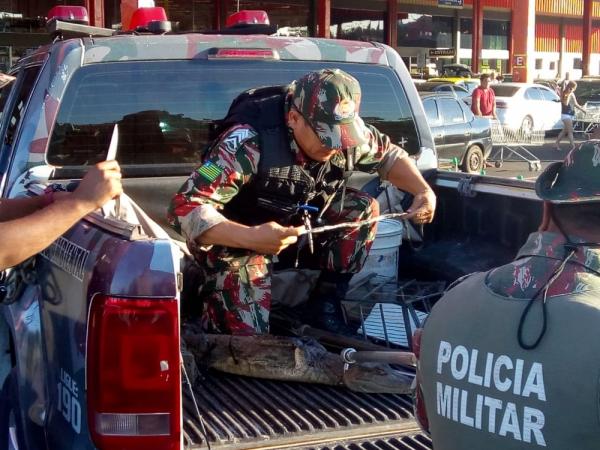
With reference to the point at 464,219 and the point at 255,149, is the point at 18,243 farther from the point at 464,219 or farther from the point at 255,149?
the point at 464,219

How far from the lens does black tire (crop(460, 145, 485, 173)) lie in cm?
1605

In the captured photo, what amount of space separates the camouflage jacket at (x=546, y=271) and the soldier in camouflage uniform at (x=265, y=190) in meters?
1.15

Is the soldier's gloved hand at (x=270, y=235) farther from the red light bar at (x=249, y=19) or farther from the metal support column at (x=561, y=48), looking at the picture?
the metal support column at (x=561, y=48)

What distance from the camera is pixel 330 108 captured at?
327 centimetres

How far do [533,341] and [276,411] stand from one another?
113cm

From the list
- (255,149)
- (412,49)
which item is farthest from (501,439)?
(412,49)

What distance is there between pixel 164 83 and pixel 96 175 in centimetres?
161

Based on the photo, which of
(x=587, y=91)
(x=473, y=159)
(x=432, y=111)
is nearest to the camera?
(x=432, y=111)

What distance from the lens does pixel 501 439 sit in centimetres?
185

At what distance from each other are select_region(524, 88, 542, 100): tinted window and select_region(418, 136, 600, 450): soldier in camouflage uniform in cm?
2128

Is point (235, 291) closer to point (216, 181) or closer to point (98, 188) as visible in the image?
point (216, 181)

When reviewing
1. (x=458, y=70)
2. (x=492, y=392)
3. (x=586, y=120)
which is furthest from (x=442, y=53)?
(x=492, y=392)

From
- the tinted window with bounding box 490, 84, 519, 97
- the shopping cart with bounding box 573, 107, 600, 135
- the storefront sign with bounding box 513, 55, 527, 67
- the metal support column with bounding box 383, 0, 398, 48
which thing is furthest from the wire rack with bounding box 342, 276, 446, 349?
the storefront sign with bounding box 513, 55, 527, 67

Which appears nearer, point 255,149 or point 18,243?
point 18,243
